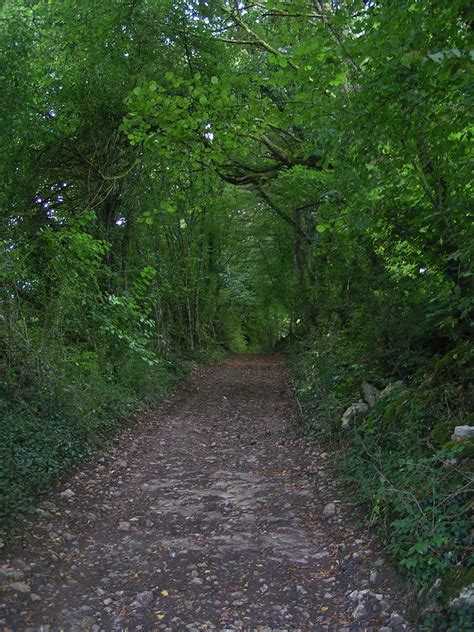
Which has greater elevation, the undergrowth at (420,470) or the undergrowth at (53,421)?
the undergrowth at (53,421)

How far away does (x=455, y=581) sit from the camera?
10.9 feet

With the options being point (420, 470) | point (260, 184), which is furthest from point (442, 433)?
point (260, 184)

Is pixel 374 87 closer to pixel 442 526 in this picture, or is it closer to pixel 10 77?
pixel 442 526

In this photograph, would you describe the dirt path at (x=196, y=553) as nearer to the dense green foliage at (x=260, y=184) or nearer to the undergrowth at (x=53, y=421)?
the undergrowth at (x=53, y=421)

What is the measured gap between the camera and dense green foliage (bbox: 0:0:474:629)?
447 cm

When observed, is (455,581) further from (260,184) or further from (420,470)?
(260,184)

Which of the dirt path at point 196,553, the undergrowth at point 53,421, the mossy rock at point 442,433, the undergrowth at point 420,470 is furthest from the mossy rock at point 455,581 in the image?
the undergrowth at point 53,421

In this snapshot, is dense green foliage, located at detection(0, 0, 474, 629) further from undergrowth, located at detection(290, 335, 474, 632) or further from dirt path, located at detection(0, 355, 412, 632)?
dirt path, located at detection(0, 355, 412, 632)

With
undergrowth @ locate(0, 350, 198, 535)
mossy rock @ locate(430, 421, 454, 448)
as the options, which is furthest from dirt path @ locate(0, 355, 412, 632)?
mossy rock @ locate(430, 421, 454, 448)

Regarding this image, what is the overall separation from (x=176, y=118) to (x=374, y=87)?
3.05 metres

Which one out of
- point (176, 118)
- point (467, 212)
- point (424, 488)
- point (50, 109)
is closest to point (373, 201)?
point (467, 212)

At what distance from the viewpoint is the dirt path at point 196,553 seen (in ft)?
12.0

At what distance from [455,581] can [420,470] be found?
135cm

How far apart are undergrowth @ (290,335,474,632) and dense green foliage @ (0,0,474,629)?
3 cm
